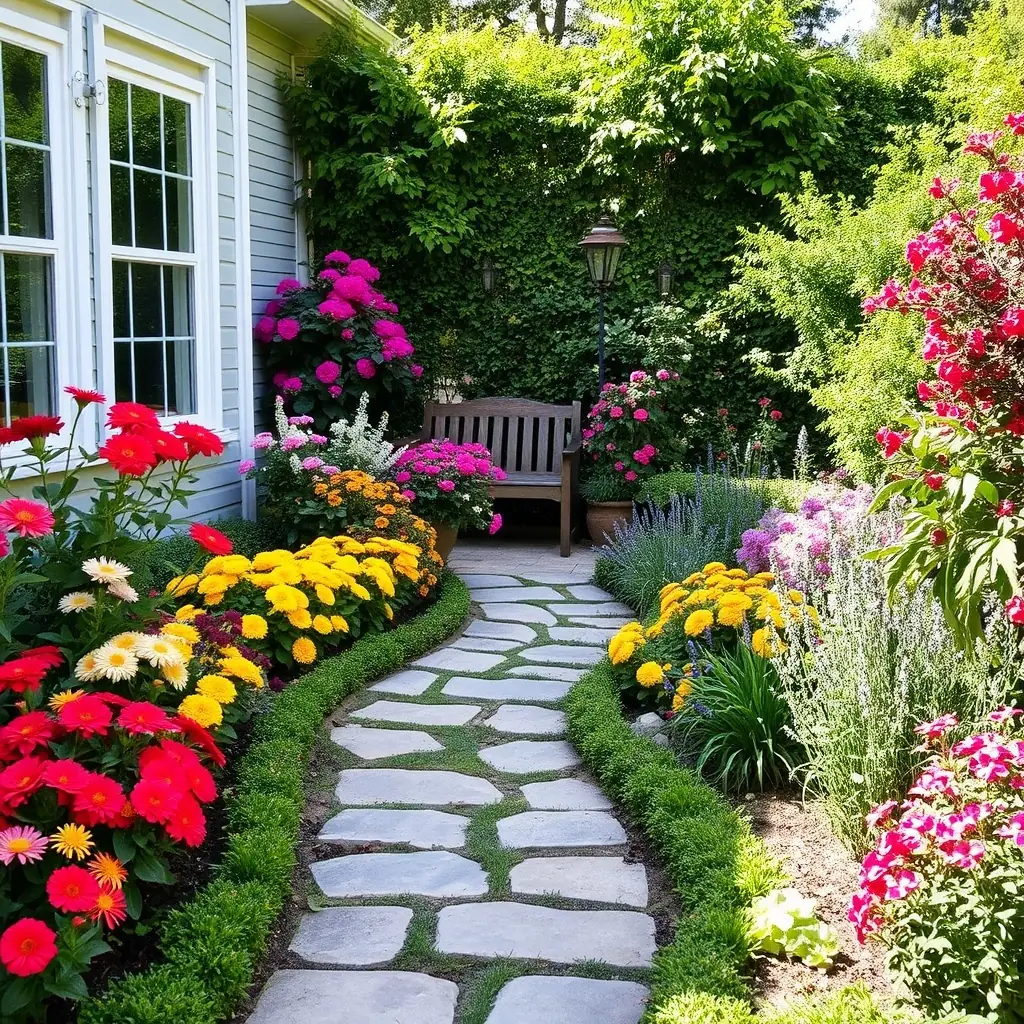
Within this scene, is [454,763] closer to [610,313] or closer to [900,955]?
[900,955]

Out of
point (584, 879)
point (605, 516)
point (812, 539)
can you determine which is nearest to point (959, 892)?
point (584, 879)

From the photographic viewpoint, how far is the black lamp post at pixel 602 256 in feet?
25.2

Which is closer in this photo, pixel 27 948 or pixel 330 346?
pixel 27 948

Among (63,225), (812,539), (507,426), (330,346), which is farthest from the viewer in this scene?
(507,426)

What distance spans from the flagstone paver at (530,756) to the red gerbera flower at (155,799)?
1.64 m

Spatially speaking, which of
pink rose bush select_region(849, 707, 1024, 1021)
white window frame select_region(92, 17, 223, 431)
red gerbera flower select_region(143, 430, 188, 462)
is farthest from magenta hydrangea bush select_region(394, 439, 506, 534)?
pink rose bush select_region(849, 707, 1024, 1021)

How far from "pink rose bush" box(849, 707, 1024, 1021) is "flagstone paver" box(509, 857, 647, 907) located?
0.77 metres

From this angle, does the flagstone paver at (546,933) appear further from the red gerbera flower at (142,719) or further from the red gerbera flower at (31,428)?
the red gerbera flower at (31,428)

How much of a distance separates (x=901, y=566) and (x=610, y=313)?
20.0 feet

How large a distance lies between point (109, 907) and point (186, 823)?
0.29 metres

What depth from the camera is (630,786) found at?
3432 millimetres

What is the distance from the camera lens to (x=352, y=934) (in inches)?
107

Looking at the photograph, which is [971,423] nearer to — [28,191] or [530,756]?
[530,756]

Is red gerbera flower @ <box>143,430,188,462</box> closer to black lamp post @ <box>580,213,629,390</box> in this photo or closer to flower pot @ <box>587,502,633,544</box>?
flower pot @ <box>587,502,633,544</box>
